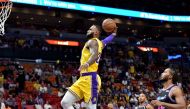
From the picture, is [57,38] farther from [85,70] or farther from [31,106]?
[85,70]

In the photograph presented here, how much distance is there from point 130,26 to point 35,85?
17157 mm

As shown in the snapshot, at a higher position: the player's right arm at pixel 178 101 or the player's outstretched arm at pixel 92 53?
the player's outstretched arm at pixel 92 53

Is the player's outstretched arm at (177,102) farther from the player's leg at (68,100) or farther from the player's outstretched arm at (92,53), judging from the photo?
the player's leg at (68,100)

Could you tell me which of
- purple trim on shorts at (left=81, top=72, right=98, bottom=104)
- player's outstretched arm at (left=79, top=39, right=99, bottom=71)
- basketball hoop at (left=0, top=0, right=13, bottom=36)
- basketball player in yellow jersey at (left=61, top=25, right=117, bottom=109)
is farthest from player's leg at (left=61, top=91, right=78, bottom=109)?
basketball hoop at (left=0, top=0, right=13, bottom=36)

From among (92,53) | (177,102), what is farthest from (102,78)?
(177,102)

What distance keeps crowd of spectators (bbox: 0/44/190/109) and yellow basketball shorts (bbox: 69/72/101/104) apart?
367 inches

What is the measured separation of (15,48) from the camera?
2134 cm

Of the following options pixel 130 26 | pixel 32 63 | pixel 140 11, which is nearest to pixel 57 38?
pixel 32 63

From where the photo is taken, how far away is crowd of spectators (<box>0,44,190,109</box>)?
17.0 m

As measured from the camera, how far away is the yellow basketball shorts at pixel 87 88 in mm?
6242

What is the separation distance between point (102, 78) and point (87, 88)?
15644mm

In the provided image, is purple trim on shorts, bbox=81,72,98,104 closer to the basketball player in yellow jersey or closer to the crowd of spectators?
the basketball player in yellow jersey

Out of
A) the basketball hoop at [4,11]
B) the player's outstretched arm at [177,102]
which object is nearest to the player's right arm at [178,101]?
the player's outstretched arm at [177,102]

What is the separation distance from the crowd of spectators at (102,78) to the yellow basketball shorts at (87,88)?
367 inches
